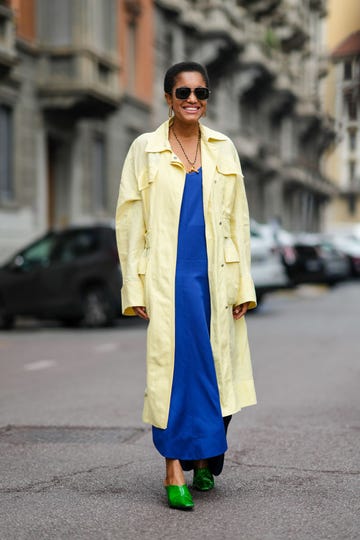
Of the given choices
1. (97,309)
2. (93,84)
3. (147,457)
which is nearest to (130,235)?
(147,457)

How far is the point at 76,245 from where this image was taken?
15.0 meters

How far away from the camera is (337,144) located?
476 cm

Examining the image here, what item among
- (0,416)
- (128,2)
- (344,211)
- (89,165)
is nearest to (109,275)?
(0,416)

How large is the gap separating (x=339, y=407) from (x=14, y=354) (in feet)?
17.0

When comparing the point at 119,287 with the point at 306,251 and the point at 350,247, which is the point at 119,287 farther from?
the point at 350,247

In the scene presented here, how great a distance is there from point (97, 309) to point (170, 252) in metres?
10.4

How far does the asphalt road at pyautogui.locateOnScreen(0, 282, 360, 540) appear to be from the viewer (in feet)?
13.6

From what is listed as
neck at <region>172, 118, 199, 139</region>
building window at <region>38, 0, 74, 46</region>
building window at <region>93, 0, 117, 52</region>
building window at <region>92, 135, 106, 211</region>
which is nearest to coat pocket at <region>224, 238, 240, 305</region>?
neck at <region>172, 118, 199, 139</region>

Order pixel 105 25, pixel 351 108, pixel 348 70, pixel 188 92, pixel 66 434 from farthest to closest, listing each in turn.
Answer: pixel 105 25
pixel 66 434
pixel 188 92
pixel 351 108
pixel 348 70

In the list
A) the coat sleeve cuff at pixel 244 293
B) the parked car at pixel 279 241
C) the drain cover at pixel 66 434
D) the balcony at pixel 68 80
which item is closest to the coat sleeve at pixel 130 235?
the coat sleeve cuff at pixel 244 293

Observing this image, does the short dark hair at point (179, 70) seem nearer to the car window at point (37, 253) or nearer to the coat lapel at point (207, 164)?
the coat lapel at point (207, 164)

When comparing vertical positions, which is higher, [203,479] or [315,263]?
[315,263]

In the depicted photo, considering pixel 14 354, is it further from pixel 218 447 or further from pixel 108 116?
pixel 108 116

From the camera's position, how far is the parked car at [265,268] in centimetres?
1723
